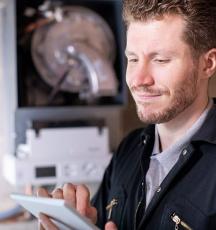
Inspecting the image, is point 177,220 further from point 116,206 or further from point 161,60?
point 161,60

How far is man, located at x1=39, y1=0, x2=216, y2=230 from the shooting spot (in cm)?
85

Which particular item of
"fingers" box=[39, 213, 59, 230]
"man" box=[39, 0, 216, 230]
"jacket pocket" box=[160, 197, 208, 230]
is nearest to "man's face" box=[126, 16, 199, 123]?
"man" box=[39, 0, 216, 230]

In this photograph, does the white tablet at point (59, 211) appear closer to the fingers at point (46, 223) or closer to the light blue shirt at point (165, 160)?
the fingers at point (46, 223)

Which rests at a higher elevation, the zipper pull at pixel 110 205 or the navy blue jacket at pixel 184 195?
the navy blue jacket at pixel 184 195

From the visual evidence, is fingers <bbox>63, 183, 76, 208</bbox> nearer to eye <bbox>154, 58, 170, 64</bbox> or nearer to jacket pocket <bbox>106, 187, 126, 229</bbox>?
jacket pocket <bbox>106, 187, 126, 229</bbox>

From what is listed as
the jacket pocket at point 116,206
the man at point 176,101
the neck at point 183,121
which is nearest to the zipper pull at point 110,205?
the jacket pocket at point 116,206

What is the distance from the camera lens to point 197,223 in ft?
2.70

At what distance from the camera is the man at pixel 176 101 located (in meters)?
0.85

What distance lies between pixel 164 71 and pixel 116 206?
0.36m

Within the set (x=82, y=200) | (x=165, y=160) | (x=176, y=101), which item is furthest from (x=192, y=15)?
(x=82, y=200)

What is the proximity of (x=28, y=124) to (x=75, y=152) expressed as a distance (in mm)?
186

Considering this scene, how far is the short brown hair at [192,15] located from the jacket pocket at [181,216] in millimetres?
311

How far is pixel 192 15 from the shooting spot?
866 millimetres

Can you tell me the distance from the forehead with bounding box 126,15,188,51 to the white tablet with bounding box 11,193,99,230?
367 mm
